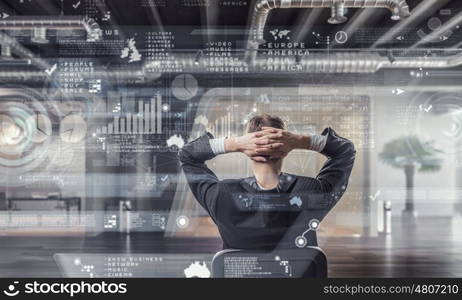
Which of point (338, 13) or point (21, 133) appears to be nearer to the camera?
point (338, 13)

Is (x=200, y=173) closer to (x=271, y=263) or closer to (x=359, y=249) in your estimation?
(x=271, y=263)

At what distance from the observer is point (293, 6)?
2.06m

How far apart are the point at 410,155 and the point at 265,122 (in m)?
0.80

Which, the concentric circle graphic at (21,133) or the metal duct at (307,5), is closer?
the metal duct at (307,5)

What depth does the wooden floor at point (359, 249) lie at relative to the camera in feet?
7.08

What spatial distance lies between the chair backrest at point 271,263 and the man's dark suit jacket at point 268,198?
44 millimetres

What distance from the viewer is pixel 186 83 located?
2125 mm

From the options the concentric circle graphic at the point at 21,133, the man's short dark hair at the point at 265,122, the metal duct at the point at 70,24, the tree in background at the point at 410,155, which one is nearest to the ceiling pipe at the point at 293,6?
the man's short dark hair at the point at 265,122

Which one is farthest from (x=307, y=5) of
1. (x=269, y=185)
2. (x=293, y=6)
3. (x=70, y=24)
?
(x=70, y=24)

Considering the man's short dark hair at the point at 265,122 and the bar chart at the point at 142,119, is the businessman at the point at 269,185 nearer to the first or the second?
the man's short dark hair at the point at 265,122

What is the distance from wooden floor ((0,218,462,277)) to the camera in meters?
2.16

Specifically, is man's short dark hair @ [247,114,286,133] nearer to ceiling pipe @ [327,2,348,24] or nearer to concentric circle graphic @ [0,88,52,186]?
ceiling pipe @ [327,2,348,24]

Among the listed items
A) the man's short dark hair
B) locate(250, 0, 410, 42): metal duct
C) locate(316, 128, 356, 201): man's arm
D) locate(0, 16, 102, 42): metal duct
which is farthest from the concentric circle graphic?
locate(316, 128, 356, 201): man's arm

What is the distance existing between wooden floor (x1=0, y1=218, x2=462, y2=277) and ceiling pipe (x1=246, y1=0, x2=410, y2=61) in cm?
110
